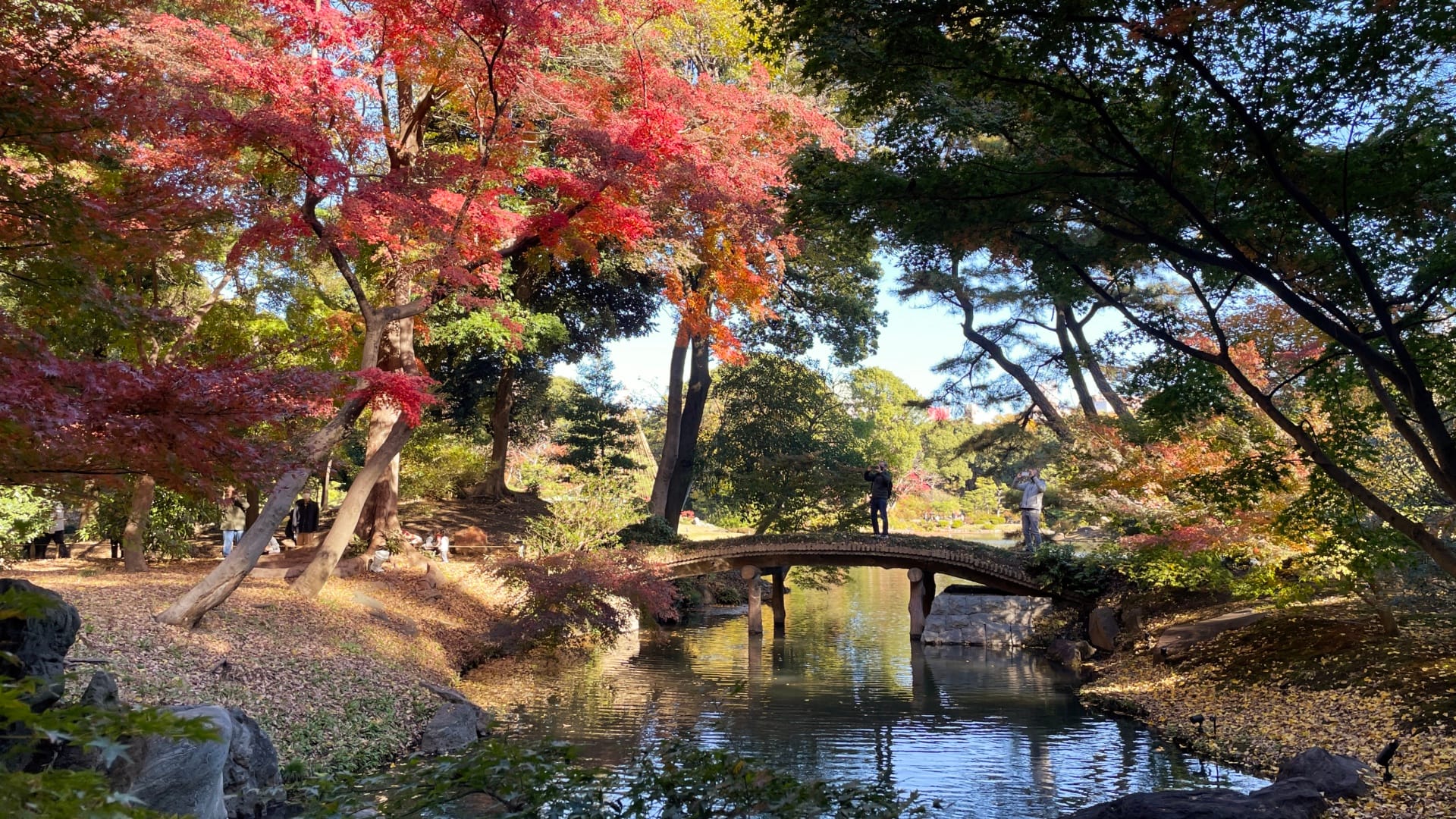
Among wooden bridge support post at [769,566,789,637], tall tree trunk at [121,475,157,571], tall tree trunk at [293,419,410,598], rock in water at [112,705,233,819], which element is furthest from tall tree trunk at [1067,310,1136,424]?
rock in water at [112,705,233,819]

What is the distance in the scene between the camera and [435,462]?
72.4ft

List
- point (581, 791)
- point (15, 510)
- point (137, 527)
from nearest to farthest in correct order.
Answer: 1. point (581, 791)
2. point (15, 510)
3. point (137, 527)

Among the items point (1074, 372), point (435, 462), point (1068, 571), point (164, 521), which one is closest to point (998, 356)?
point (1074, 372)

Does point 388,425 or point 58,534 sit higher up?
point 388,425

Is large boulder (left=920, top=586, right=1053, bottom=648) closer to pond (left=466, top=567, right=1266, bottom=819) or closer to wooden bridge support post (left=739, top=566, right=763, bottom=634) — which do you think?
pond (left=466, top=567, right=1266, bottom=819)

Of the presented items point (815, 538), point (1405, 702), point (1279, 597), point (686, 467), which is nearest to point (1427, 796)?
point (1405, 702)

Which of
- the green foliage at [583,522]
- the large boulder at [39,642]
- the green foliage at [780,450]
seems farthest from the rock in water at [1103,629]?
the large boulder at [39,642]

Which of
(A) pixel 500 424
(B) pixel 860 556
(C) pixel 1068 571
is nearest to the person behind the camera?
(C) pixel 1068 571

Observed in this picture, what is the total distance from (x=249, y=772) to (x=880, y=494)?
12.7 m

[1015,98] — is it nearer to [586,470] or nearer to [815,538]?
[815,538]

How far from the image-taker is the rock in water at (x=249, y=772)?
6137mm

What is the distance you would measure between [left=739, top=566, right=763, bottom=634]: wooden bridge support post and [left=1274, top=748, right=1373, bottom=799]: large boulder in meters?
11.6

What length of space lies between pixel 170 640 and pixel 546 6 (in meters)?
7.50

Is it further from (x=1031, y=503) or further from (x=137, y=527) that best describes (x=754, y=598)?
(x=137, y=527)
